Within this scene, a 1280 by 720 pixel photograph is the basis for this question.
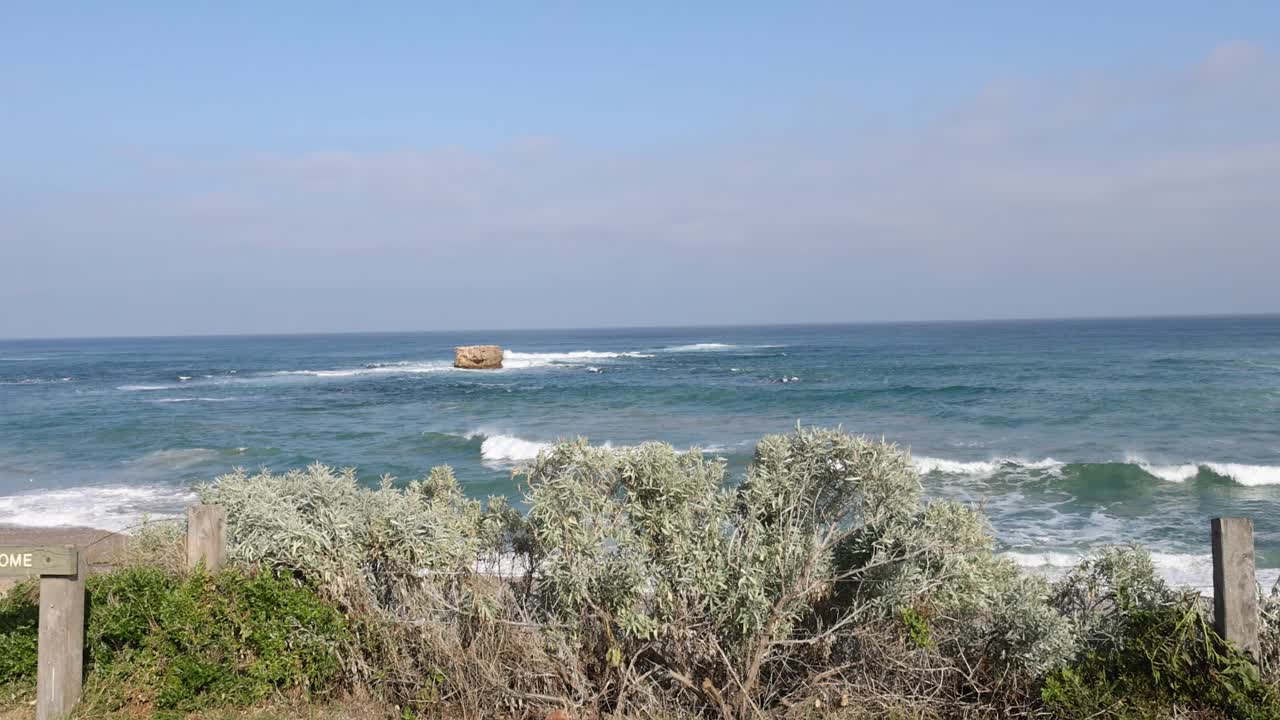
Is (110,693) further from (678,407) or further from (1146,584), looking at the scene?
(678,407)

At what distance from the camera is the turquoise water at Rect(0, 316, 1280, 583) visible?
18266mm

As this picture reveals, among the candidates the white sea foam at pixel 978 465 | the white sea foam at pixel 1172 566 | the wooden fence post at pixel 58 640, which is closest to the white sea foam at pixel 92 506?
the wooden fence post at pixel 58 640

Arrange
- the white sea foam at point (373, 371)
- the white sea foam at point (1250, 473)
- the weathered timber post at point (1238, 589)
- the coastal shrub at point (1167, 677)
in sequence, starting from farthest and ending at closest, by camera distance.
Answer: the white sea foam at point (373, 371), the white sea foam at point (1250, 473), the weathered timber post at point (1238, 589), the coastal shrub at point (1167, 677)

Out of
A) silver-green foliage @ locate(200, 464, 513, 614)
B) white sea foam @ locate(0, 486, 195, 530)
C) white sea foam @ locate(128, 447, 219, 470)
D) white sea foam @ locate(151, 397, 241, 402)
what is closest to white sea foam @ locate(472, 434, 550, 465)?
white sea foam @ locate(128, 447, 219, 470)

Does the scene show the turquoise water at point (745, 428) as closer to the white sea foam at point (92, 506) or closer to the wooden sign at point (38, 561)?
the white sea foam at point (92, 506)

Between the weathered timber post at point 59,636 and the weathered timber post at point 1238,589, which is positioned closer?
the weathered timber post at point 1238,589

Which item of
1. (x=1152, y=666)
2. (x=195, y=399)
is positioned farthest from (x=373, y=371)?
(x=1152, y=666)

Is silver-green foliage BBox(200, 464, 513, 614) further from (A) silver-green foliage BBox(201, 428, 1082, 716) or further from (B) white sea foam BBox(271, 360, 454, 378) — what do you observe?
(B) white sea foam BBox(271, 360, 454, 378)

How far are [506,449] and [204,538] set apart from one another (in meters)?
20.9

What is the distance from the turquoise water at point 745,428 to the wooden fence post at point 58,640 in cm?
1230

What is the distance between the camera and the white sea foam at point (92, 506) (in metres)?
17.5

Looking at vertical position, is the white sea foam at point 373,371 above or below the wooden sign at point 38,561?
below

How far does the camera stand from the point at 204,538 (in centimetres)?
618

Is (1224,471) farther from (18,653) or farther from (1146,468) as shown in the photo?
(18,653)
